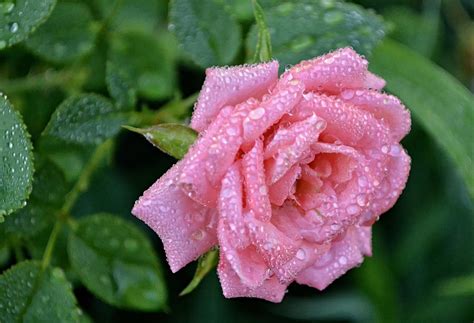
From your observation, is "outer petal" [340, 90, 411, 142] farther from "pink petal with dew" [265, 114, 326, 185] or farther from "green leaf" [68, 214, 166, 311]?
"green leaf" [68, 214, 166, 311]

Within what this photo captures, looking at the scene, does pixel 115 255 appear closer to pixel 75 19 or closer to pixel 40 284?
pixel 40 284

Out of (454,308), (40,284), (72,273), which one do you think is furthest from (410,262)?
(40,284)

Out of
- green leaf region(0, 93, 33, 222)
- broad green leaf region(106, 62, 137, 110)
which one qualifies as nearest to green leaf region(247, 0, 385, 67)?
broad green leaf region(106, 62, 137, 110)

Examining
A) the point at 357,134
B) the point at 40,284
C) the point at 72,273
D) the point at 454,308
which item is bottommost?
the point at 454,308

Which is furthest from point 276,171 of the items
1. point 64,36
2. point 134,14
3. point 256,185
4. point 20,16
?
point 134,14

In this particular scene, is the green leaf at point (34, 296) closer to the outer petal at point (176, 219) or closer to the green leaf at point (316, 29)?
the outer petal at point (176, 219)

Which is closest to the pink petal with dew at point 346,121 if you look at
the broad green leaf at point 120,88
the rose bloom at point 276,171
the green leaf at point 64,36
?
the rose bloom at point 276,171

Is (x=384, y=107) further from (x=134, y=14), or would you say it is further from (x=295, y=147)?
(x=134, y=14)
